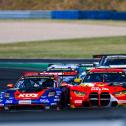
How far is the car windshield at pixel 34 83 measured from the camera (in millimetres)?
13819

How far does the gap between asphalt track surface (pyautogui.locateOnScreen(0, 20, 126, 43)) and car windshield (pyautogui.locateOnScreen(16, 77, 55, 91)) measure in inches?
1306

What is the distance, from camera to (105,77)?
15023 millimetres

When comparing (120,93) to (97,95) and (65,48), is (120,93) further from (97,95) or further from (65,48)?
(65,48)

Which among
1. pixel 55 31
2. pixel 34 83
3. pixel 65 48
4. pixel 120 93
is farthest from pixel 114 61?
pixel 55 31

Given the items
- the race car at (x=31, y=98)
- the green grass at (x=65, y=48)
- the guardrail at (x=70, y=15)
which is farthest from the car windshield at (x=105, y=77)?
the guardrail at (x=70, y=15)

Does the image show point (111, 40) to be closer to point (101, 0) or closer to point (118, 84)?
point (118, 84)

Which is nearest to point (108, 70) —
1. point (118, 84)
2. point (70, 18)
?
point (118, 84)

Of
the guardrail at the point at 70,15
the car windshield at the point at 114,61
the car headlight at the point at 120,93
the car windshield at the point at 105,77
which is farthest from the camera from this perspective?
the guardrail at the point at 70,15

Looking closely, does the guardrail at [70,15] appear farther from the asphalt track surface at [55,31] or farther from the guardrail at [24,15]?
the asphalt track surface at [55,31]

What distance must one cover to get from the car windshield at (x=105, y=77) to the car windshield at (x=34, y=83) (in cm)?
102

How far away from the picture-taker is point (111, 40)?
158 ft

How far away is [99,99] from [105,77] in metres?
2.01

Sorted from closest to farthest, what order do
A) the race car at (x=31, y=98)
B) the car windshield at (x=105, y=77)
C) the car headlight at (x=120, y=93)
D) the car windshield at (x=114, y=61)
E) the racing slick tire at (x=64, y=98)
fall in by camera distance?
the race car at (x=31, y=98) → the racing slick tire at (x=64, y=98) → the car headlight at (x=120, y=93) → the car windshield at (x=105, y=77) → the car windshield at (x=114, y=61)

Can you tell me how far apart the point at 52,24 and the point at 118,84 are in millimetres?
50682
